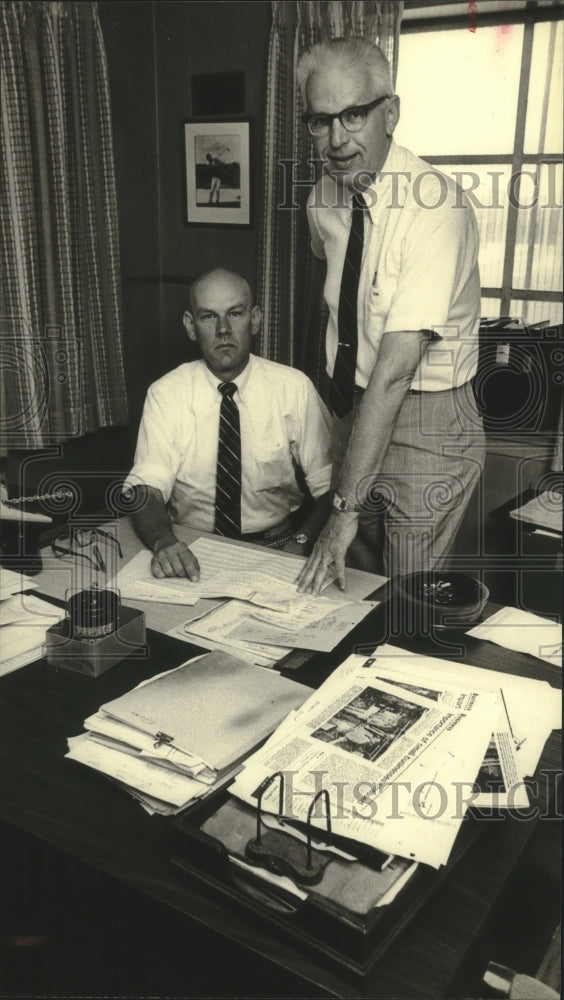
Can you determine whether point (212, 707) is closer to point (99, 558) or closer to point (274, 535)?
point (99, 558)

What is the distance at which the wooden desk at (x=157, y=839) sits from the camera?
816 mm

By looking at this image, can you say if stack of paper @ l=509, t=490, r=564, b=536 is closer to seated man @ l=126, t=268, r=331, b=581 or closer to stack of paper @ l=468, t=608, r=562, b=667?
seated man @ l=126, t=268, r=331, b=581

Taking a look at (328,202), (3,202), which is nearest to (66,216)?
(3,202)

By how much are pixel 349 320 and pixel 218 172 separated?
5.59 ft

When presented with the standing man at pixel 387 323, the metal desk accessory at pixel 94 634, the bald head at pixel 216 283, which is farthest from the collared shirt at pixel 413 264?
the metal desk accessory at pixel 94 634

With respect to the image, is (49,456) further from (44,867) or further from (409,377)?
(44,867)

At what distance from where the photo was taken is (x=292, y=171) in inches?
131

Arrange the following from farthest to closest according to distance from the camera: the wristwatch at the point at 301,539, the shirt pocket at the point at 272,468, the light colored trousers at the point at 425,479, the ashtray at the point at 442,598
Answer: the shirt pocket at the point at 272,468 < the light colored trousers at the point at 425,479 < the wristwatch at the point at 301,539 < the ashtray at the point at 442,598

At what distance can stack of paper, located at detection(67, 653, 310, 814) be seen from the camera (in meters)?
1.04

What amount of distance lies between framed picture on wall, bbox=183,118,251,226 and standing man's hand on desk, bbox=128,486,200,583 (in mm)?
1942

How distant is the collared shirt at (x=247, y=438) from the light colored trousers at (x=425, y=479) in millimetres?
181

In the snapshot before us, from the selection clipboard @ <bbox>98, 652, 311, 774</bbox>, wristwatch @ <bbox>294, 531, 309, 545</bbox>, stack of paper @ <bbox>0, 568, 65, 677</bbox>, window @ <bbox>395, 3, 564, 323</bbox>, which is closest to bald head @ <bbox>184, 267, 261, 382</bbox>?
wristwatch @ <bbox>294, 531, 309, 545</bbox>

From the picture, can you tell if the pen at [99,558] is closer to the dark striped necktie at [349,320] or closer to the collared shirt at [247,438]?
the collared shirt at [247,438]

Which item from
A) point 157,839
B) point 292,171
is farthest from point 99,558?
point 292,171
